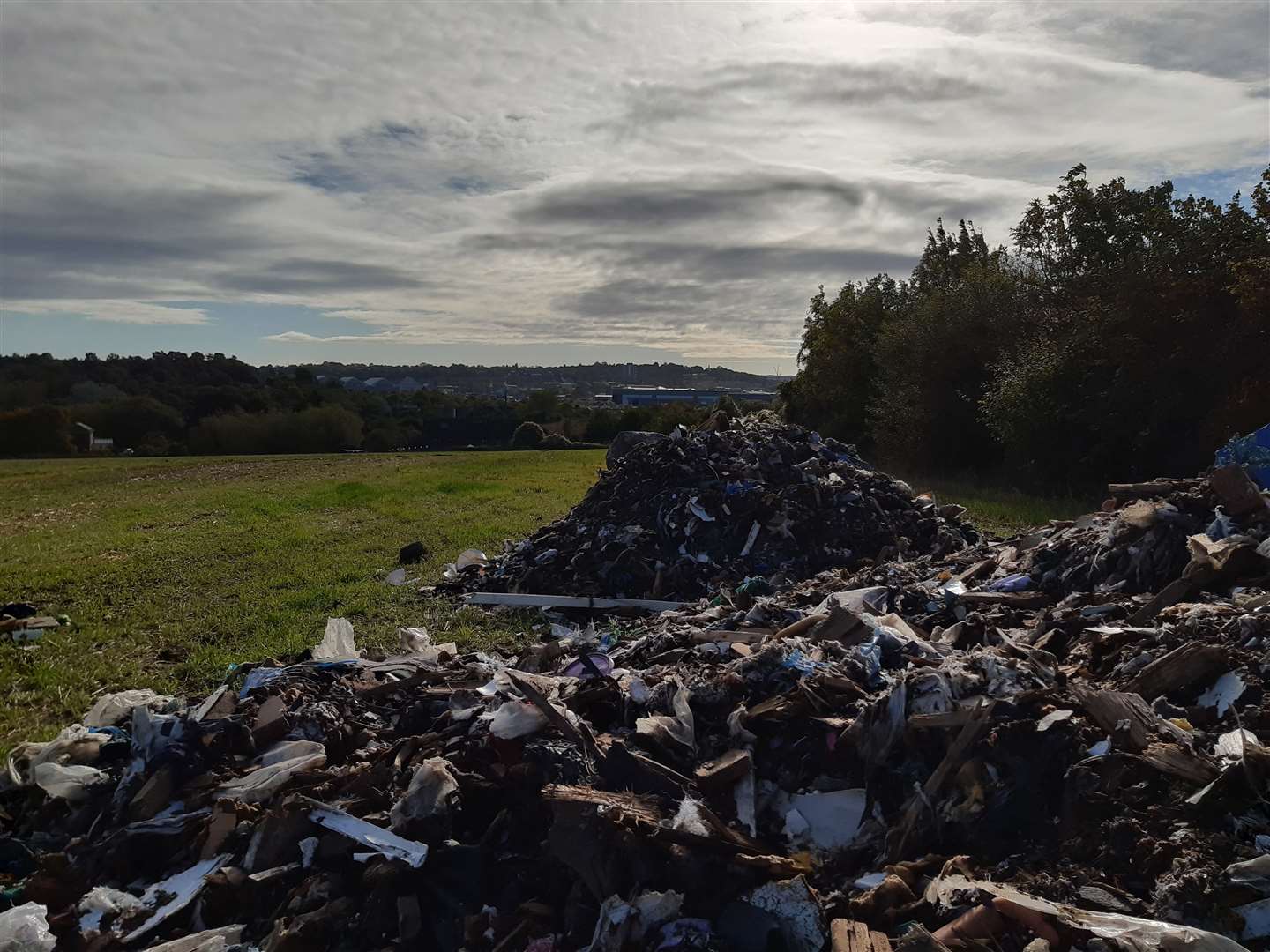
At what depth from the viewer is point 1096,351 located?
48.4ft

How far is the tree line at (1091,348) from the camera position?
1268cm

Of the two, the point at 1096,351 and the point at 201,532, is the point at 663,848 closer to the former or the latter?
the point at 201,532

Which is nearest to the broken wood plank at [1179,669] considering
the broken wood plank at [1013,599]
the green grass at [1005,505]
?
the broken wood plank at [1013,599]

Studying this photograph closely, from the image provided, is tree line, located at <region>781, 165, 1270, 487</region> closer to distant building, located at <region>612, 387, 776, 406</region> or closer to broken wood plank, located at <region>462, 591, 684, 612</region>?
broken wood plank, located at <region>462, 591, 684, 612</region>

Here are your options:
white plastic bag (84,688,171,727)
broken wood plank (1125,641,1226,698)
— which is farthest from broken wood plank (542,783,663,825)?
white plastic bag (84,688,171,727)

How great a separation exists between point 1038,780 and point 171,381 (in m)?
70.9

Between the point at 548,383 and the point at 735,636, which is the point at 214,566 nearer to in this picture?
the point at 735,636

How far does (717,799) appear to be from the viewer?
3266 millimetres

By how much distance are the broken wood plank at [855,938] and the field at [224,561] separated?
15.4 ft

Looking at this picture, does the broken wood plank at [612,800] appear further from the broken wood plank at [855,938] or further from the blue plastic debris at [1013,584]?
the blue plastic debris at [1013,584]

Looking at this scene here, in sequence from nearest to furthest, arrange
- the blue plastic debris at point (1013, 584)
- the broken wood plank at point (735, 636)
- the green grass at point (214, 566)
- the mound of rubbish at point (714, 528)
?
the broken wood plank at point (735, 636) < the blue plastic debris at point (1013, 584) < the green grass at point (214, 566) < the mound of rubbish at point (714, 528)

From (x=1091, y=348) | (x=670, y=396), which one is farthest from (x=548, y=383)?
(x=1091, y=348)

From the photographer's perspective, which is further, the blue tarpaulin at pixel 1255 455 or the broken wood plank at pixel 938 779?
the blue tarpaulin at pixel 1255 455

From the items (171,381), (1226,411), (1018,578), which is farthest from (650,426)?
(171,381)
